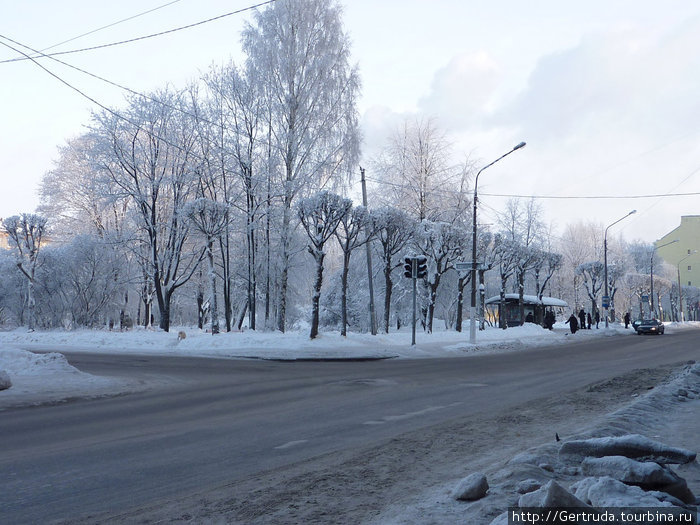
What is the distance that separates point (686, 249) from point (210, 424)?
118261 mm

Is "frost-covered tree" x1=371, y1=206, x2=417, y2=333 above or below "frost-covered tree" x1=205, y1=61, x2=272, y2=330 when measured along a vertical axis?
below

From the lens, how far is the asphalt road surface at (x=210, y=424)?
17.9ft

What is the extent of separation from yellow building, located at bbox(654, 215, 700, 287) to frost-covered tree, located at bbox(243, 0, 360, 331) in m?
92.0

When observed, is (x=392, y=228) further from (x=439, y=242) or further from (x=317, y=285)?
(x=317, y=285)

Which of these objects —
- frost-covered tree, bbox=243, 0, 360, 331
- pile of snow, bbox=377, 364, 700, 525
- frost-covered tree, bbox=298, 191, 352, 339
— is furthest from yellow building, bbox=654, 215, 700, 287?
pile of snow, bbox=377, 364, 700, 525

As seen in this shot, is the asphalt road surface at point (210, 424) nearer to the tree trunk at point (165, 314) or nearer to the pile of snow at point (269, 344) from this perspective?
the pile of snow at point (269, 344)

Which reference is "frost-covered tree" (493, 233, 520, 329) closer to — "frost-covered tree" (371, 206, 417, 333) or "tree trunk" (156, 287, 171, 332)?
"frost-covered tree" (371, 206, 417, 333)

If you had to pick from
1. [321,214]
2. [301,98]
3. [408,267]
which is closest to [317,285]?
[321,214]

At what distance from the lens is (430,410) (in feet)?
32.2

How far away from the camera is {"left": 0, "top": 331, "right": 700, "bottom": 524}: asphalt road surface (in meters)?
5.44

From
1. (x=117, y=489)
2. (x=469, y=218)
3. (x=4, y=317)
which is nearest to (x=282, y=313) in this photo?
(x=469, y=218)

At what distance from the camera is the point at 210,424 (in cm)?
860

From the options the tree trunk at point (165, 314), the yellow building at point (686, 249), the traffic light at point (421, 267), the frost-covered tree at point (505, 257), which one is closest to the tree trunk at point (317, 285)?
the traffic light at point (421, 267)

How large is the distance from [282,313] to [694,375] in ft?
70.3
